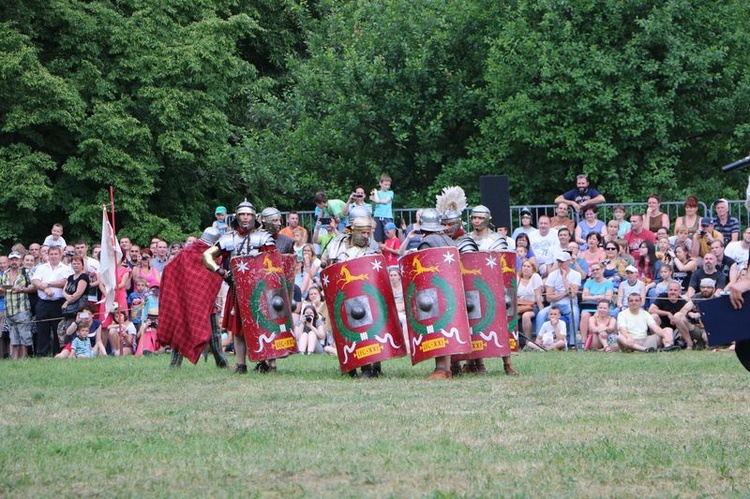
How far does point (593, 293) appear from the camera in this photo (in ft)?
58.9

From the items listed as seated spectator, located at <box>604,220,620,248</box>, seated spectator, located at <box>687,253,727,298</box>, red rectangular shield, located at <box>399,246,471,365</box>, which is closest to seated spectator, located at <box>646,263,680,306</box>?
seated spectator, located at <box>687,253,727,298</box>

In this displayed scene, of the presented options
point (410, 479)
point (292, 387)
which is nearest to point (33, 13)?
point (292, 387)

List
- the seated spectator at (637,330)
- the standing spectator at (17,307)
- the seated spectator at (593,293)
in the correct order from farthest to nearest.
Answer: the standing spectator at (17,307) < the seated spectator at (593,293) < the seated spectator at (637,330)

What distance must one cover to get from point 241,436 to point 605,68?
1792cm

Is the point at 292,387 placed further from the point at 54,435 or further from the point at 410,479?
the point at 410,479

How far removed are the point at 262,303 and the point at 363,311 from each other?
1270 mm

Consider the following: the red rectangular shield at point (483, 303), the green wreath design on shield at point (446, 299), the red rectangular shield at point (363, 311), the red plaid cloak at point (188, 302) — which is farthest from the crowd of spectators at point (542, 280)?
the green wreath design on shield at point (446, 299)

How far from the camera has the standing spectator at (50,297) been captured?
20578 mm

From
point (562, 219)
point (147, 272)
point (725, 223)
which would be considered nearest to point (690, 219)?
point (725, 223)

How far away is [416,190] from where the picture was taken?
96.0ft

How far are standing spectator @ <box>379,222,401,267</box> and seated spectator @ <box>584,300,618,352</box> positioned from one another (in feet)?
10.3

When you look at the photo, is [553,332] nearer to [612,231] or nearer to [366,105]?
[612,231]

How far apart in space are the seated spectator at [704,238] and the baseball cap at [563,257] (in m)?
1.63

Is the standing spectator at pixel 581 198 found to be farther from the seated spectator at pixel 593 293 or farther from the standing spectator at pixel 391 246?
the standing spectator at pixel 391 246
